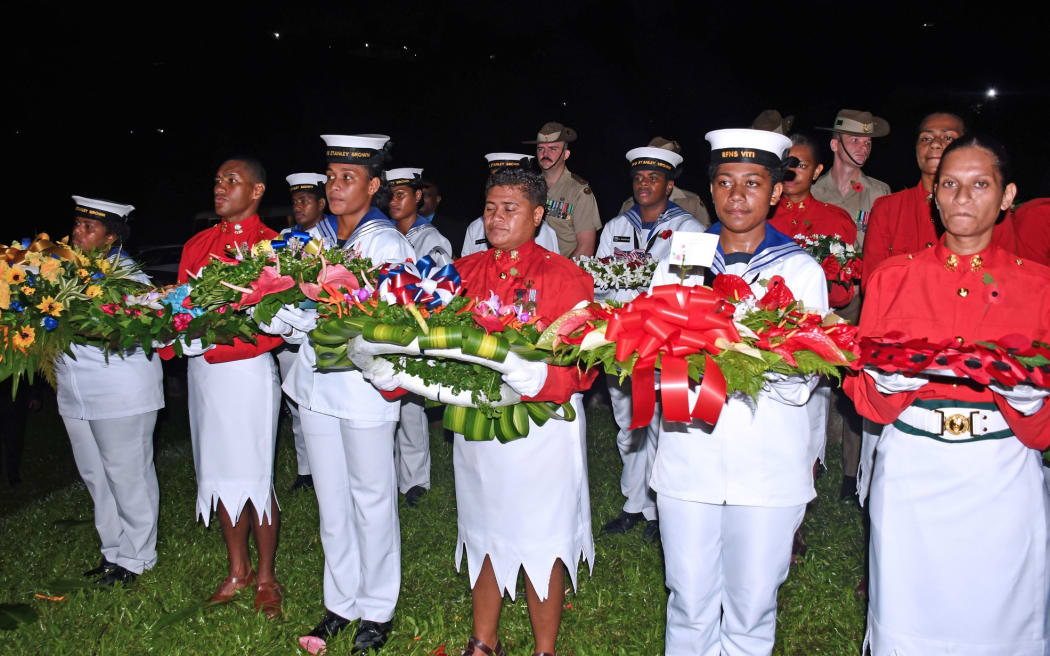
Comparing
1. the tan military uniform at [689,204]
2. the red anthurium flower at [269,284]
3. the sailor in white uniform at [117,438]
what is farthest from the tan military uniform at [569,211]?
the red anthurium flower at [269,284]

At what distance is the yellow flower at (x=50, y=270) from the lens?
402 cm

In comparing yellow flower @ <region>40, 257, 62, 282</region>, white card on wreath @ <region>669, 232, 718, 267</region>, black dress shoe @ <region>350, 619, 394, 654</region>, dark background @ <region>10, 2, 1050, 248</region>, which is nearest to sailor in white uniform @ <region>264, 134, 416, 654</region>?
black dress shoe @ <region>350, 619, 394, 654</region>

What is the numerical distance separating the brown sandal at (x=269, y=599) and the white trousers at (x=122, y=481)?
0.81 m

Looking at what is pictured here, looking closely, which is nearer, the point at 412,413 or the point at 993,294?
the point at 993,294

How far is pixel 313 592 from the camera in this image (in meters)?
4.43

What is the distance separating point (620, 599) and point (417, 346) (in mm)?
2138

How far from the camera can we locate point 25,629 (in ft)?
13.6

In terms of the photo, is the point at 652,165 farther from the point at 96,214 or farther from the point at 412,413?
the point at 96,214

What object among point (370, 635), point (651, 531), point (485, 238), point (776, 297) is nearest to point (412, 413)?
point (485, 238)

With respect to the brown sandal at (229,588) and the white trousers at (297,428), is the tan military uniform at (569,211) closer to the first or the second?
the white trousers at (297,428)

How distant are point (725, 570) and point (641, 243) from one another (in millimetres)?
2966

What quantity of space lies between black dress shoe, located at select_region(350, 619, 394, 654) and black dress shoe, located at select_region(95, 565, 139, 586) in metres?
1.56

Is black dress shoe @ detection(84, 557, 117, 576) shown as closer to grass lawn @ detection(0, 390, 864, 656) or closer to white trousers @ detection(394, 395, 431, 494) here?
grass lawn @ detection(0, 390, 864, 656)

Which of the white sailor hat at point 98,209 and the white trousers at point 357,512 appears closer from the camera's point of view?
the white trousers at point 357,512
